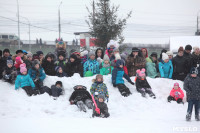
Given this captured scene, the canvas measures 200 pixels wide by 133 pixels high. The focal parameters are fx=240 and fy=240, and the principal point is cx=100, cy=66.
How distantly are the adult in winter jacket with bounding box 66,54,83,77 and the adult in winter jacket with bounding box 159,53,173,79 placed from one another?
3.72 meters

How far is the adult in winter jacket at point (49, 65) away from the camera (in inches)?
429

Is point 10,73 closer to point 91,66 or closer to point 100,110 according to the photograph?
point 91,66

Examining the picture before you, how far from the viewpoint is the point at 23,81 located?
9.19 metres

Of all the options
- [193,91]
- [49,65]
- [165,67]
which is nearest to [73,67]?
[49,65]

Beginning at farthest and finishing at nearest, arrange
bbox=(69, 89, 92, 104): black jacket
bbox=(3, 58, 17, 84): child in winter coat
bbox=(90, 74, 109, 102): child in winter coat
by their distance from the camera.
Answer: bbox=(3, 58, 17, 84): child in winter coat
bbox=(69, 89, 92, 104): black jacket
bbox=(90, 74, 109, 102): child in winter coat

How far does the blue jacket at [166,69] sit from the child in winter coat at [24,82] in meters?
5.76

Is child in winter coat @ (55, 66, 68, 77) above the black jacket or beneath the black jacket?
above

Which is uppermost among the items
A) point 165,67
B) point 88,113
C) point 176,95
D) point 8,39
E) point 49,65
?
point 8,39

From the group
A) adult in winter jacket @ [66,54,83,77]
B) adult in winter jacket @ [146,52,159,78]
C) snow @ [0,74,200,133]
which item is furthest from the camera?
adult in winter jacket @ [146,52,159,78]

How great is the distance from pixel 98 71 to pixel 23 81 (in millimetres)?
3520

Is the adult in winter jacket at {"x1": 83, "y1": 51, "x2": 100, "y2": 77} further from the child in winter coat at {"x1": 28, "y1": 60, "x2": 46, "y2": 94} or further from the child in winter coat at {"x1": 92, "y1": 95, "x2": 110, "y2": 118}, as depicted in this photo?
the child in winter coat at {"x1": 92, "y1": 95, "x2": 110, "y2": 118}

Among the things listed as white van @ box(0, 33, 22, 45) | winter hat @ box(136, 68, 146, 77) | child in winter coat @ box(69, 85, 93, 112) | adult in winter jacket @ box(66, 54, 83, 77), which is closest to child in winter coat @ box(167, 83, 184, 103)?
winter hat @ box(136, 68, 146, 77)

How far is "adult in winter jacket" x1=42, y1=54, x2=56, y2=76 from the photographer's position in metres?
10.9

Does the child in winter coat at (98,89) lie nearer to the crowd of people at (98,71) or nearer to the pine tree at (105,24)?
the crowd of people at (98,71)
